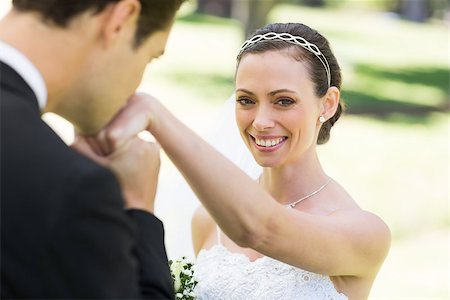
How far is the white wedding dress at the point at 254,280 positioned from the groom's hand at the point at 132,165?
4.71ft

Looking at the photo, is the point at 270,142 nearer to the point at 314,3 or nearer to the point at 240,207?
the point at 240,207

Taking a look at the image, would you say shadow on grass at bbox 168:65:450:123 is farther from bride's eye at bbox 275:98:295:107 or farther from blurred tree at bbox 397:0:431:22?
blurred tree at bbox 397:0:431:22

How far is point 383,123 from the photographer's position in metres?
17.3

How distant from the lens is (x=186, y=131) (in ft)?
9.47

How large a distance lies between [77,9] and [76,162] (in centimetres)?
44

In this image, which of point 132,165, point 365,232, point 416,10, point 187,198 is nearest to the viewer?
point 132,165

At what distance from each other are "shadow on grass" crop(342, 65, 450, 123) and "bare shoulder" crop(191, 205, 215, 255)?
13.6 meters

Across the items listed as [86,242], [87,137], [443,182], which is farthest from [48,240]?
[443,182]

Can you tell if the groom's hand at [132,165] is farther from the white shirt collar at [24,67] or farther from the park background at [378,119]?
the park background at [378,119]

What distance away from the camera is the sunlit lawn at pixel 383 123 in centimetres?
950

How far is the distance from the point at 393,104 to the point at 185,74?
4.99m

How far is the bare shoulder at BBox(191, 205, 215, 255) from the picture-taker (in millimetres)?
4500

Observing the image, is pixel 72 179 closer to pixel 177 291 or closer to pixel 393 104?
pixel 177 291

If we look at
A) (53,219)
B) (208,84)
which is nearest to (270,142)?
(53,219)
